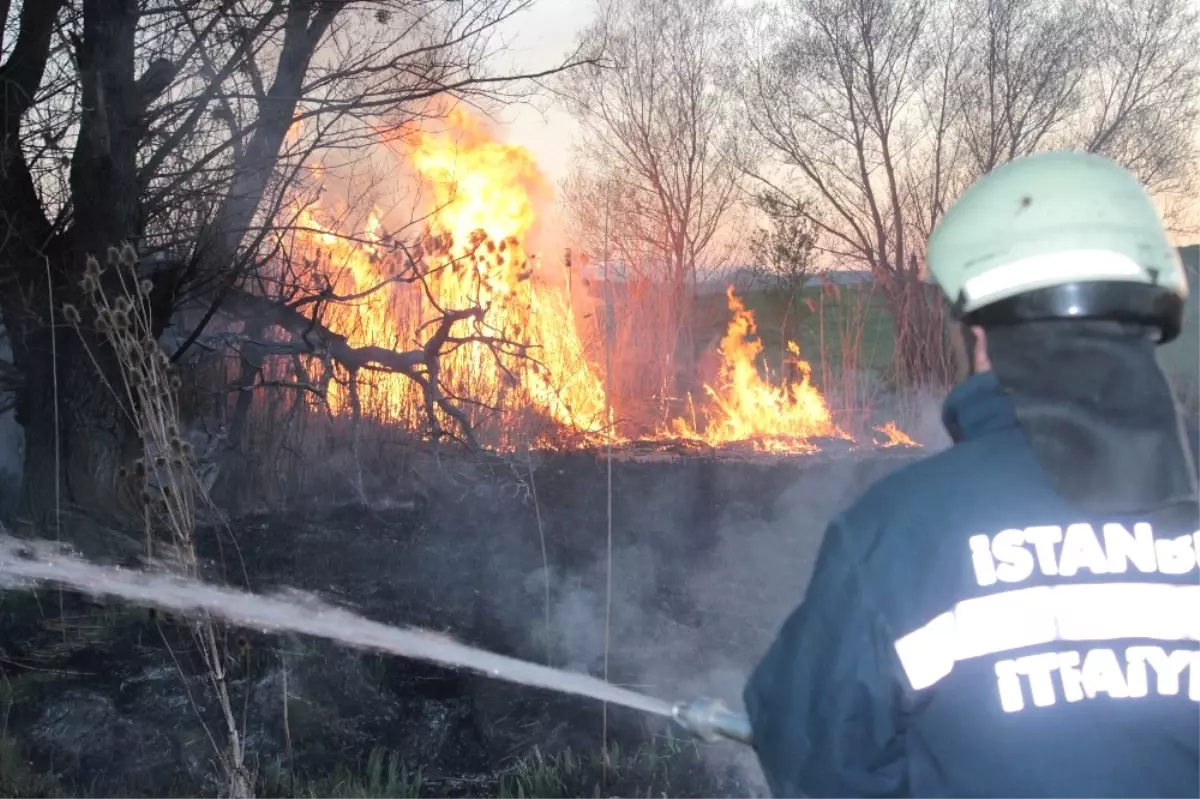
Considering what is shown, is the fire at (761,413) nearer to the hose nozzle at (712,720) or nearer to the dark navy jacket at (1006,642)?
the hose nozzle at (712,720)

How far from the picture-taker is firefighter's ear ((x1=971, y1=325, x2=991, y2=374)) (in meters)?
1.61

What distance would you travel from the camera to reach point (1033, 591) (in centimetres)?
136

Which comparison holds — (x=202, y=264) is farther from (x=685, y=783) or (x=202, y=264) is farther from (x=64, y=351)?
(x=685, y=783)

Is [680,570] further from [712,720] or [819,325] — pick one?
[819,325]

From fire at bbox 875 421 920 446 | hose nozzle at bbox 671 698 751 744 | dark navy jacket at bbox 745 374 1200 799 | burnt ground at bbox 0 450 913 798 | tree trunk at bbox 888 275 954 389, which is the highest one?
tree trunk at bbox 888 275 954 389

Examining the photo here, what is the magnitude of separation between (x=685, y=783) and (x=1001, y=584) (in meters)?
3.34

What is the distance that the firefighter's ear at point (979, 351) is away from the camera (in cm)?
161

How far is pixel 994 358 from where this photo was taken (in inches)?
58.4

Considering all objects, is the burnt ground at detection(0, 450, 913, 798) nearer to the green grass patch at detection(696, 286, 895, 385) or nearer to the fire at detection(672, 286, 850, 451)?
the fire at detection(672, 286, 850, 451)

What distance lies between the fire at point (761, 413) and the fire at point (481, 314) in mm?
40

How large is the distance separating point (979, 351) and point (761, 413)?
10001 mm

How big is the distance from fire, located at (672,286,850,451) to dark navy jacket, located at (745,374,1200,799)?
8886 mm

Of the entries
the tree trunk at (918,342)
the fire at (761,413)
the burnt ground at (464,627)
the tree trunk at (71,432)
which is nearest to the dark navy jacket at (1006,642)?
the burnt ground at (464,627)

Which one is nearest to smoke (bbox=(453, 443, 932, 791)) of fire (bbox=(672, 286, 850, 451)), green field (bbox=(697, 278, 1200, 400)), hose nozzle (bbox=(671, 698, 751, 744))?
fire (bbox=(672, 286, 850, 451))
